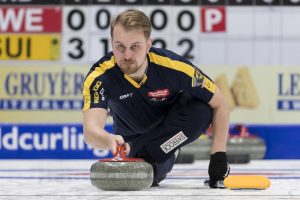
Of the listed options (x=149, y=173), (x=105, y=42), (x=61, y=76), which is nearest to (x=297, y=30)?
(x=105, y=42)

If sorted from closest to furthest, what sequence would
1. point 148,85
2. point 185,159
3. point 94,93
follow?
point 94,93, point 148,85, point 185,159

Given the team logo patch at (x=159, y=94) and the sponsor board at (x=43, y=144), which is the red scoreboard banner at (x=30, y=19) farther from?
the team logo patch at (x=159, y=94)

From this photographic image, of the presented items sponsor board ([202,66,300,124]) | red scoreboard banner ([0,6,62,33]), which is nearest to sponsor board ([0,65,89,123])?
red scoreboard banner ([0,6,62,33])

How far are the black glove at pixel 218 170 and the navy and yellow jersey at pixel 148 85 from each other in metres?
0.30

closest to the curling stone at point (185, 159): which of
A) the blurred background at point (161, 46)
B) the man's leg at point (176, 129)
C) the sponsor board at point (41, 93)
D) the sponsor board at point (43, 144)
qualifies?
the blurred background at point (161, 46)

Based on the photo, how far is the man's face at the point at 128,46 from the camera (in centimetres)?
320

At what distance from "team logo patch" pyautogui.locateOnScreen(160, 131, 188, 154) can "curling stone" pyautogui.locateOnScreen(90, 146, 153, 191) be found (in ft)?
1.37

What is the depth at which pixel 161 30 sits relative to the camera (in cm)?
834

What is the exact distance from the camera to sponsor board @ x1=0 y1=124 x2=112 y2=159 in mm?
8328

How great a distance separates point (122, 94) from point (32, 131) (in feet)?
16.6

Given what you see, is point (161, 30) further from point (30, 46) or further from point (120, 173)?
point (120, 173)

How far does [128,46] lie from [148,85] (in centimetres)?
30

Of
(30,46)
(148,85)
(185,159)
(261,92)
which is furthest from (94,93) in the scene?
(261,92)

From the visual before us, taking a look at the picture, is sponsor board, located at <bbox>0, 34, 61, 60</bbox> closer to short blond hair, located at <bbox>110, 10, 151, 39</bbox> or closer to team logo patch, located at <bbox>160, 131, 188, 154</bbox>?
team logo patch, located at <bbox>160, 131, 188, 154</bbox>
